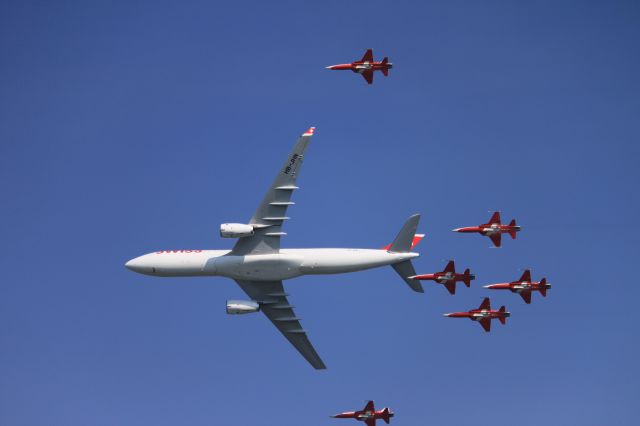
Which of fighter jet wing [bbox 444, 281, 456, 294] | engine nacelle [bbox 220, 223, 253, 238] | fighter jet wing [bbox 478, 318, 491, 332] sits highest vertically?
engine nacelle [bbox 220, 223, 253, 238]

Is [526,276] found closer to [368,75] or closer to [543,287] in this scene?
[543,287]

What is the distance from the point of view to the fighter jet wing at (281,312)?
127 metres

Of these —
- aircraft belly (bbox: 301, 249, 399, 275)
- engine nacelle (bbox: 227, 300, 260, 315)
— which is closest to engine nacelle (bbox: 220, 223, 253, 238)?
aircraft belly (bbox: 301, 249, 399, 275)

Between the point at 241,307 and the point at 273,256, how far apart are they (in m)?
8.11

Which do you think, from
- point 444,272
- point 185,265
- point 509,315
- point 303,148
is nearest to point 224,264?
point 185,265

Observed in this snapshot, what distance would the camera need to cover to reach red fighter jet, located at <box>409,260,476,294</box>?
125000mm

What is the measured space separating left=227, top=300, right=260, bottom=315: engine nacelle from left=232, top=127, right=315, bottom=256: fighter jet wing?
6.27m

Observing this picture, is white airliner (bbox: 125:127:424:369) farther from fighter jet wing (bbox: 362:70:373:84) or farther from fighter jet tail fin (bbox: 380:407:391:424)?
fighter jet tail fin (bbox: 380:407:391:424)

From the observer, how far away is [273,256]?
12019cm

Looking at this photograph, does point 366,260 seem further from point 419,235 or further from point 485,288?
point 485,288

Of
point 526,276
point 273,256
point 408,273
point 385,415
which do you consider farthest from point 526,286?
point 273,256

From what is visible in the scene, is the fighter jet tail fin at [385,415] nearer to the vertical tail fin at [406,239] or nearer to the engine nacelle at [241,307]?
the vertical tail fin at [406,239]

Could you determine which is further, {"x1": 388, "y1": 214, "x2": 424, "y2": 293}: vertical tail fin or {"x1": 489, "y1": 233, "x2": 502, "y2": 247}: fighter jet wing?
{"x1": 489, "y1": 233, "x2": 502, "y2": 247}: fighter jet wing

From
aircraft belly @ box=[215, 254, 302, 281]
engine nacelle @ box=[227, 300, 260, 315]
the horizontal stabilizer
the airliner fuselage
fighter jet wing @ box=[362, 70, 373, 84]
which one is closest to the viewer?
the airliner fuselage
